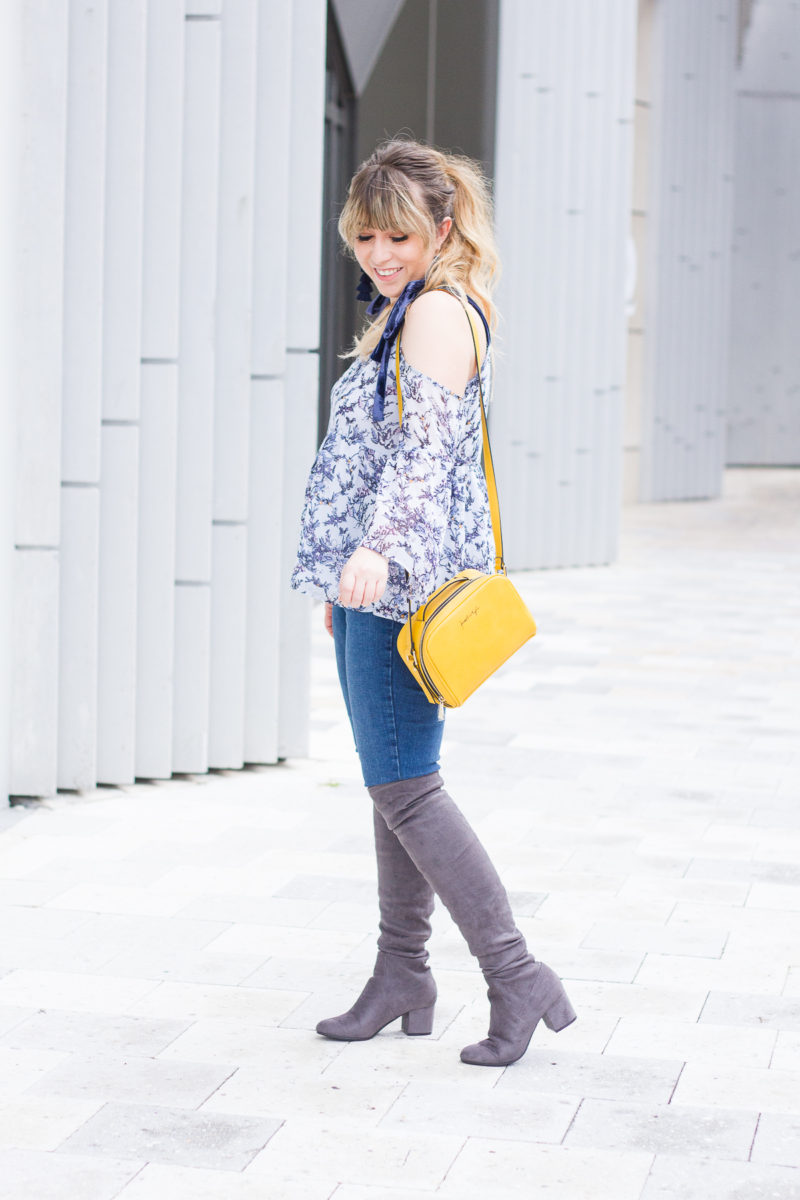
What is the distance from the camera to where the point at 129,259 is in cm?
518

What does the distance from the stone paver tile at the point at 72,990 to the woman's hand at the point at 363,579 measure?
114 cm

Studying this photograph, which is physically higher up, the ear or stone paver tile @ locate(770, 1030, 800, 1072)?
the ear

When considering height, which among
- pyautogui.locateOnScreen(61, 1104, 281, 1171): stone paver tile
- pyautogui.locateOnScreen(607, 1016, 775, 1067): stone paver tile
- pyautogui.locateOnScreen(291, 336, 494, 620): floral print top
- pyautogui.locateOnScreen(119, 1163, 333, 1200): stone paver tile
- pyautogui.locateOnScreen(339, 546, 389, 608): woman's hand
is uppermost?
pyautogui.locateOnScreen(291, 336, 494, 620): floral print top

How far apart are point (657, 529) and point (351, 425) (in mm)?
13265

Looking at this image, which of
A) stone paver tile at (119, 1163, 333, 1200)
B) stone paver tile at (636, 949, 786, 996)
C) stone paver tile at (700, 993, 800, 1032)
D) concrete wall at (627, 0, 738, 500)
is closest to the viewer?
stone paver tile at (119, 1163, 333, 1200)

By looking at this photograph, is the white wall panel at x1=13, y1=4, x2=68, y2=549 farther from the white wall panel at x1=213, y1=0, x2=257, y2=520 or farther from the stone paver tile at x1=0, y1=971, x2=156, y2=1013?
A: the stone paver tile at x1=0, y1=971, x2=156, y2=1013

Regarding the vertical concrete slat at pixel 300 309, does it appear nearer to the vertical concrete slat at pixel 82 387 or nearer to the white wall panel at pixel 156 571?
the white wall panel at pixel 156 571

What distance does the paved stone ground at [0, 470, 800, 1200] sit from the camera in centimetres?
266

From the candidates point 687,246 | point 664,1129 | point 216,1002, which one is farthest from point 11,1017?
point 687,246

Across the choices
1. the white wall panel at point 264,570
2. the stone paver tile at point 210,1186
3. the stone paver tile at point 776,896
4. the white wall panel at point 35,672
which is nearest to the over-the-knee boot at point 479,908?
the stone paver tile at point 210,1186

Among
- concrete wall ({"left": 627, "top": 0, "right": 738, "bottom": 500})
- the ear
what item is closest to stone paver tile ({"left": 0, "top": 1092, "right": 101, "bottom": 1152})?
the ear

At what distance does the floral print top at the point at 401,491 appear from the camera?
2.82m

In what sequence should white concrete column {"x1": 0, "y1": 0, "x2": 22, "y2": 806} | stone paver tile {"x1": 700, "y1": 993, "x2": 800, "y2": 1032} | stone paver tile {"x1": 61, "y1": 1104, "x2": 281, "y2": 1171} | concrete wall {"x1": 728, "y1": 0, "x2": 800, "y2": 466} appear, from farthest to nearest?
concrete wall {"x1": 728, "y1": 0, "x2": 800, "y2": 466} → white concrete column {"x1": 0, "y1": 0, "x2": 22, "y2": 806} → stone paver tile {"x1": 700, "y1": 993, "x2": 800, "y2": 1032} → stone paver tile {"x1": 61, "y1": 1104, "x2": 281, "y2": 1171}

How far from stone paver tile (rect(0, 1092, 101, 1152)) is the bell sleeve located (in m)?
1.04
